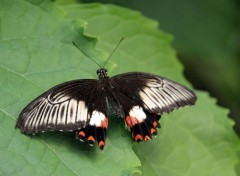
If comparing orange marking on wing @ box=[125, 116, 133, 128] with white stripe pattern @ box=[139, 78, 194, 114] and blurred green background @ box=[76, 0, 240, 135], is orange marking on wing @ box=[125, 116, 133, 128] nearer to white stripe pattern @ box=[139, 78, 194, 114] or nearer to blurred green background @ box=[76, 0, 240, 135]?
white stripe pattern @ box=[139, 78, 194, 114]

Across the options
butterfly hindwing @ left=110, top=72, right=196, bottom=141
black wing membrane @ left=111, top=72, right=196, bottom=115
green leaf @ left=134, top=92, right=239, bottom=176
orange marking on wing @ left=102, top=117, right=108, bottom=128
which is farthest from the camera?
green leaf @ left=134, top=92, right=239, bottom=176

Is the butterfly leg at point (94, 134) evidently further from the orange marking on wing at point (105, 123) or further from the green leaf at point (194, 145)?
the green leaf at point (194, 145)

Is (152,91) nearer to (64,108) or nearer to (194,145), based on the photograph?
(64,108)

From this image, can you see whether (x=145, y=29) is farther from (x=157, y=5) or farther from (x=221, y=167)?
(x=221, y=167)

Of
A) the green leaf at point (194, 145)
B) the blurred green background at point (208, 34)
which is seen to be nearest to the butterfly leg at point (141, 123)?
the green leaf at point (194, 145)

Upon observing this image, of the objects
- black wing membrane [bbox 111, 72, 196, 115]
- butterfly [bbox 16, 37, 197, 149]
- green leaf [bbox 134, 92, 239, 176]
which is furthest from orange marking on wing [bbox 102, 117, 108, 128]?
green leaf [bbox 134, 92, 239, 176]

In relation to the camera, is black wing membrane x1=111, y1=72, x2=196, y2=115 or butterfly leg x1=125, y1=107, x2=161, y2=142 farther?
black wing membrane x1=111, y1=72, x2=196, y2=115

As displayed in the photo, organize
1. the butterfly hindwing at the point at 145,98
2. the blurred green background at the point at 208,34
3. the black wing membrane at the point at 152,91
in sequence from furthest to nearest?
the blurred green background at the point at 208,34 < the black wing membrane at the point at 152,91 < the butterfly hindwing at the point at 145,98
